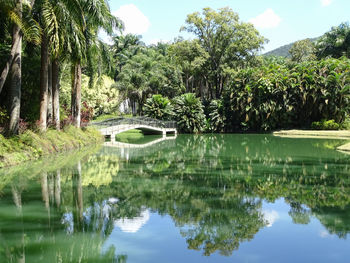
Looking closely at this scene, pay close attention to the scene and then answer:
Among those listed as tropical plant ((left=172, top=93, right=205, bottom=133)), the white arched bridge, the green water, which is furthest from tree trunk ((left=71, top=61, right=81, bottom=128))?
tropical plant ((left=172, top=93, right=205, bottom=133))

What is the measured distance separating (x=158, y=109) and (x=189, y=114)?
3.49 meters

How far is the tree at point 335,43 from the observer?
4550cm

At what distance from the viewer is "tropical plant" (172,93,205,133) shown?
43875 millimetres

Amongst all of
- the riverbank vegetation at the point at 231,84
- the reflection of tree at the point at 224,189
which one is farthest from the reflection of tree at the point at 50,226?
the riverbank vegetation at the point at 231,84

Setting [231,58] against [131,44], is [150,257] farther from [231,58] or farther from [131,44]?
[131,44]

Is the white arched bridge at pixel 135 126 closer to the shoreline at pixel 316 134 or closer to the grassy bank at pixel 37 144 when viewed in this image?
the grassy bank at pixel 37 144

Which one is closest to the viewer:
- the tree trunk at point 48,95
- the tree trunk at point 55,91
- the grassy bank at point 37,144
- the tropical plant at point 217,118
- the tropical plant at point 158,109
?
the grassy bank at point 37,144

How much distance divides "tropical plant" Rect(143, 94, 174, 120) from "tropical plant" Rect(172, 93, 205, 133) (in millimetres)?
895

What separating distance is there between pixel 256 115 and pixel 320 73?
779 cm

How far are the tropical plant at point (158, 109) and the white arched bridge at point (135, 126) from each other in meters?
1.25

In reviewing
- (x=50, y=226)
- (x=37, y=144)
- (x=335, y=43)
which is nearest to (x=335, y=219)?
(x=50, y=226)

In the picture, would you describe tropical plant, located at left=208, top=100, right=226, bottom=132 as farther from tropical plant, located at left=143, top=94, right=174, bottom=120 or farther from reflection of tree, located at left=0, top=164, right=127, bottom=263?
reflection of tree, located at left=0, top=164, right=127, bottom=263

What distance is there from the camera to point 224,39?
4644 centimetres

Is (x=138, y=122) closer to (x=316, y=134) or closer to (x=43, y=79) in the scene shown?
(x=316, y=134)
